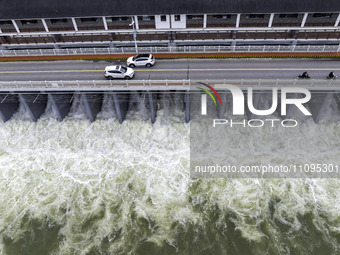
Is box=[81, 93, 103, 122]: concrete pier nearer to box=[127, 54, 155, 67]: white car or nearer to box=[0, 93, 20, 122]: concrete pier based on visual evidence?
box=[127, 54, 155, 67]: white car

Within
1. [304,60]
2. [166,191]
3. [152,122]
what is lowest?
[166,191]

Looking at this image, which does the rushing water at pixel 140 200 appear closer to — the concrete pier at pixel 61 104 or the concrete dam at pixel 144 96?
the concrete dam at pixel 144 96

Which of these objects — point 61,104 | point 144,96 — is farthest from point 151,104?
point 61,104

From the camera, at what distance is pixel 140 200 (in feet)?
83.6

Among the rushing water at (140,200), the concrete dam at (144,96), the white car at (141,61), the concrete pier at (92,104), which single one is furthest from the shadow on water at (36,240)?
the white car at (141,61)

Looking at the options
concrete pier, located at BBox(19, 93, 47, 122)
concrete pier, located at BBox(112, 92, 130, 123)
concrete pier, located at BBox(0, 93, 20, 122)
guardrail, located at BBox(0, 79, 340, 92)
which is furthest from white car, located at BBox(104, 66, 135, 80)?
concrete pier, located at BBox(0, 93, 20, 122)

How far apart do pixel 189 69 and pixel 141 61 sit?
248 inches

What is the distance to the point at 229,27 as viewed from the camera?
112 feet

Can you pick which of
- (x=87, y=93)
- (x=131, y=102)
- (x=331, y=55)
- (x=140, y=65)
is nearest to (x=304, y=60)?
(x=331, y=55)

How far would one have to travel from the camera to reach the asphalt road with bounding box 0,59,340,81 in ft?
100

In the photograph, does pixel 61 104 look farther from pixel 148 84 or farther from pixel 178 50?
pixel 178 50

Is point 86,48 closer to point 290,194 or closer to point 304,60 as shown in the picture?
point 304,60

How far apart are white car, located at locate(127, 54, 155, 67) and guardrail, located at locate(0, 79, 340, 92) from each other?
4.42 m

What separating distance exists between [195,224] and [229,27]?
26186 mm
